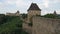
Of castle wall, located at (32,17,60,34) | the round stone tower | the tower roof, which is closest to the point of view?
castle wall, located at (32,17,60,34)

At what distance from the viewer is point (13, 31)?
30.6 metres

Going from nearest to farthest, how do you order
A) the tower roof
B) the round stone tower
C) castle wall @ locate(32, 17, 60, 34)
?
1. castle wall @ locate(32, 17, 60, 34)
2. the round stone tower
3. the tower roof

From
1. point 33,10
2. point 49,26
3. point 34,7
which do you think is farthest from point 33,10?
point 49,26

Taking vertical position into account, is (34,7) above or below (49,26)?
above

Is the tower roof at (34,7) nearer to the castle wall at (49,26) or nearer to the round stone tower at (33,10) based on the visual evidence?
the round stone tower at (33,10)

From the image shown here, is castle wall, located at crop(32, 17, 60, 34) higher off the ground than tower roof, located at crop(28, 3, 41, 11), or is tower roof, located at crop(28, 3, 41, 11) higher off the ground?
tower roof, located at crop(28, 3, 41, 11)

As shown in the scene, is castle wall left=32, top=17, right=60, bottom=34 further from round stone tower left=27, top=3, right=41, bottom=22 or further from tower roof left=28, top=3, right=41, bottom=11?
tower roof left=28, top=3, right=41, bottom=11

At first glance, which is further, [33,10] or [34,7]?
[34,7]

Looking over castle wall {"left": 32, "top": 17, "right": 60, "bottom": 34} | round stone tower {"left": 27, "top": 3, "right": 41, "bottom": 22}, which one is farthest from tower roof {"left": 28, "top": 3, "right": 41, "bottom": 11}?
castle wall {"left": 32, "top": 17, "right": 60, "bottom": 34}

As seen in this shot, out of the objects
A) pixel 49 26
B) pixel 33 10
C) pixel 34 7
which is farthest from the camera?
pixel 34 7

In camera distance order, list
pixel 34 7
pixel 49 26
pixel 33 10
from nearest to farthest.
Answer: pixel 49 26 < pixel 33 10 < pixel 34 7

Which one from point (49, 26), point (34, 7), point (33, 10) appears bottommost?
point (49, 26)

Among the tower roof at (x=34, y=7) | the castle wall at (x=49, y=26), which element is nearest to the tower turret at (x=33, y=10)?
the tower roof at (x=34, y=7)

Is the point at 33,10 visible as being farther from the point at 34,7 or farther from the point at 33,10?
the point at 34,7
